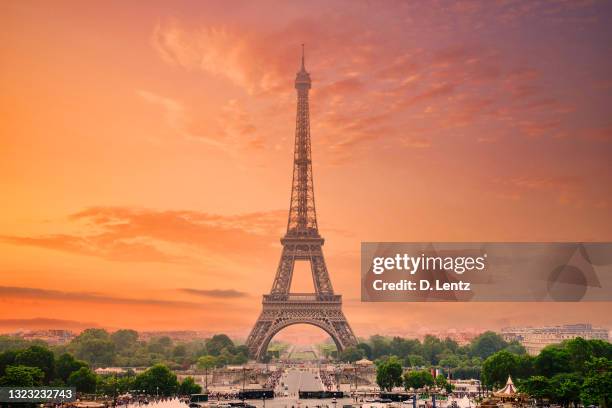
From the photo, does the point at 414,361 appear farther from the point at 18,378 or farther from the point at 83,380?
the point at 18,378

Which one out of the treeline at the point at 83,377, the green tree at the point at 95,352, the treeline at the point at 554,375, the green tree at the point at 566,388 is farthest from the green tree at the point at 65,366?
the green tree at the point at 566,388

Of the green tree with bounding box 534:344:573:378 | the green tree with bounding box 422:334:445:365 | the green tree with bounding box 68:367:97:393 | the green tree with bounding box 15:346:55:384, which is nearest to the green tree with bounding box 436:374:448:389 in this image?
the green tree with bounding box 534:344:573:378

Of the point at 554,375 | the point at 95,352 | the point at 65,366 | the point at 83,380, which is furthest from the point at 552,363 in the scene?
the point at 95,352

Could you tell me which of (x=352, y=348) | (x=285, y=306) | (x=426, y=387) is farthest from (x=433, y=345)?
(x=426, y=387)

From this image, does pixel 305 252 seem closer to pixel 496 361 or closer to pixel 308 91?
pixel 308 91

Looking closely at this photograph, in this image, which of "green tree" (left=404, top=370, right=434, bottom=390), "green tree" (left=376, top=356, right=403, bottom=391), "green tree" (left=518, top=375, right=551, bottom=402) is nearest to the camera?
"green tree" (left=518, top=375, right=551, bottom=402)

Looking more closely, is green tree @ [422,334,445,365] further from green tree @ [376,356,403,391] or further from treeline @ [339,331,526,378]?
green tree @ [376,356,403,391]
